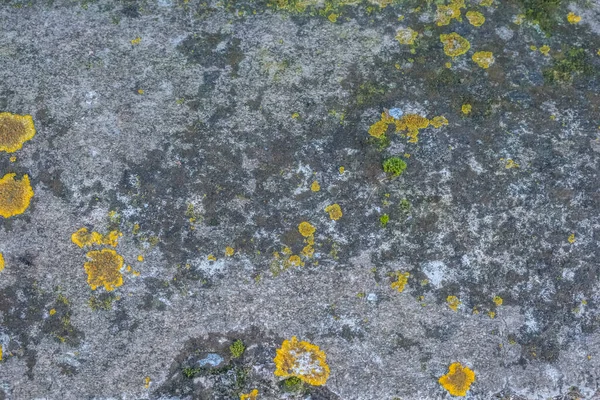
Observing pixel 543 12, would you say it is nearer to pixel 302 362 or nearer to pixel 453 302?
pixel 453 302

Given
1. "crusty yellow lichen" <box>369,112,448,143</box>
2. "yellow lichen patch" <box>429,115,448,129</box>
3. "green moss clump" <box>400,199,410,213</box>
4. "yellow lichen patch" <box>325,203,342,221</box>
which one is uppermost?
"yellow lichen patch" <box>429,115,448,129</box>

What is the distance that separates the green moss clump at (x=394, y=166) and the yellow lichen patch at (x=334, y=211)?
16.8 inches

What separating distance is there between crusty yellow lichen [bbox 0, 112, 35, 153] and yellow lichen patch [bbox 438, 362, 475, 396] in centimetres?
319

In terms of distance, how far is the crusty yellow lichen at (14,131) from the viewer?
3.63 m

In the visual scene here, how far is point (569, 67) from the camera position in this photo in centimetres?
401

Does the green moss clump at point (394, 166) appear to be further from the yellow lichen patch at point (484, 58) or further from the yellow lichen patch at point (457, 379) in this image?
the yellow lichen patch at point (457, 379)

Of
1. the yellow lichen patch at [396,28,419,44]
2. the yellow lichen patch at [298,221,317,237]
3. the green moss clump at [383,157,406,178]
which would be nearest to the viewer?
the yellow lichen patch at [298,221,317,237]

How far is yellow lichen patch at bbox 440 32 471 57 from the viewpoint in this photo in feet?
13.3

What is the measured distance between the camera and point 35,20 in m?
4.07

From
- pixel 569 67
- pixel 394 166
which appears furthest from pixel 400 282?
pixel 569 67

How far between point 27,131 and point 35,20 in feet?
3.27

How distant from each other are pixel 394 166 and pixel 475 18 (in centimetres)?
150

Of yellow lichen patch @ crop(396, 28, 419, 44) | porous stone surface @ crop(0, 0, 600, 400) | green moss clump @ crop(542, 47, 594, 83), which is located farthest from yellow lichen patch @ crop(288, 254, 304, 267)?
green moss clump @ crop(542, 47, 594, 83)

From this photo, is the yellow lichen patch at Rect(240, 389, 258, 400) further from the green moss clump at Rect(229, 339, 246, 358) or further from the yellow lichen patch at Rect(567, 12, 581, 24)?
the yellow lichen patch at Rect(567, 12, 581, 24)
